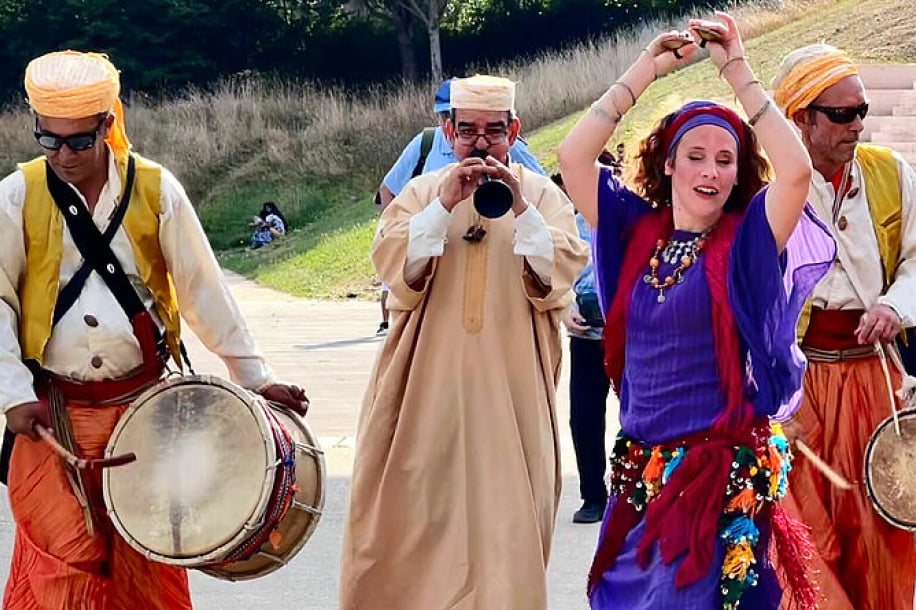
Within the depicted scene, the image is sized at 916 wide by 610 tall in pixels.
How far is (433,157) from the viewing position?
814cm

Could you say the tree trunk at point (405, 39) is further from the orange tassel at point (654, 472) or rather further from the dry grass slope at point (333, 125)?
the orange tassel at point (654, 472)

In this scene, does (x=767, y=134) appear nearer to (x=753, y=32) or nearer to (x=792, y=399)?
(x=792, y=399)

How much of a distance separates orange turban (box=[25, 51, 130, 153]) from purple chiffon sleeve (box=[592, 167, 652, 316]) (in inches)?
57.6

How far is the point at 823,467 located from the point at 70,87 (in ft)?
8.60

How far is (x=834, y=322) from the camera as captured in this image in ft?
19.8

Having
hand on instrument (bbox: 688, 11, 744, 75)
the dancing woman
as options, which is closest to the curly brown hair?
the dancing woman

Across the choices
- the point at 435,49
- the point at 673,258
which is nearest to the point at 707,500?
the point at 673,258

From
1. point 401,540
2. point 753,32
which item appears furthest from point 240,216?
point 401,540

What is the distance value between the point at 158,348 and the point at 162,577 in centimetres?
70

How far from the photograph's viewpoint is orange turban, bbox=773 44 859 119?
5.86m

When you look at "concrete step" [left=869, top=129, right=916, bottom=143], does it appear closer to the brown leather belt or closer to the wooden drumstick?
the brown leather belt

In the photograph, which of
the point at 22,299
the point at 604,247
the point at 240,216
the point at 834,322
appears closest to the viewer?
the point at 604,247

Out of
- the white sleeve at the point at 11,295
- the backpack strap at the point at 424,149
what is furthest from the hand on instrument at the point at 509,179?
the backpack strap at the point at 424,149

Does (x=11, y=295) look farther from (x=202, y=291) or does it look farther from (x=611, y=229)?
(x=611, y=229)
